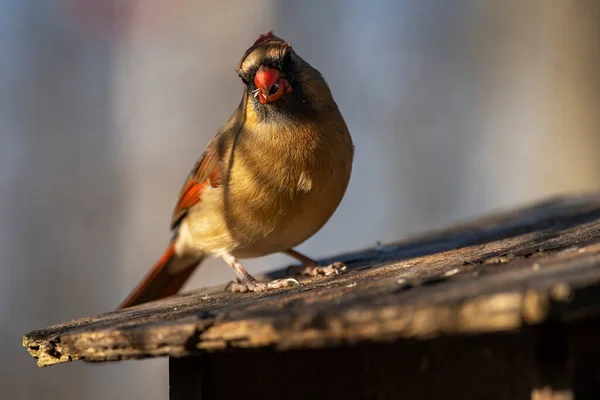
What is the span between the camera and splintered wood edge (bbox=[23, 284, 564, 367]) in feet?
3.83

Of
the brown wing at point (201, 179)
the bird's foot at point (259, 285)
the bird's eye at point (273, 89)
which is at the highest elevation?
the bird's eye at point (273, 89)

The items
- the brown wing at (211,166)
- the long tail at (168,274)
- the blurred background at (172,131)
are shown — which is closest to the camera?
the brown wing at (211,166)

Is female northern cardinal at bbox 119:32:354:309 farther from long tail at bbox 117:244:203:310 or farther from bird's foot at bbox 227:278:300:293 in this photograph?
long tail at bbox 117:244:203:310

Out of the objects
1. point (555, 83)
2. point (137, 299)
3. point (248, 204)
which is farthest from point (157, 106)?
point (248, 204)

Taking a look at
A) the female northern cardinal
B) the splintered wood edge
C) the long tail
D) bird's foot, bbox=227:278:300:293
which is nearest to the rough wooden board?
the splintered wood edge

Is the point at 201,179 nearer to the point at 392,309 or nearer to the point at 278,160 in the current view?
the point at 278,160

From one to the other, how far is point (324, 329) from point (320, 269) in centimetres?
140

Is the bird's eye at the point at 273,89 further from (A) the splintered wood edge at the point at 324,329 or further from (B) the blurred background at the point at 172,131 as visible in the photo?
(B) the blurred background at the point at 172,131

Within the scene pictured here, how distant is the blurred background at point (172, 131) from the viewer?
6461 millimetres

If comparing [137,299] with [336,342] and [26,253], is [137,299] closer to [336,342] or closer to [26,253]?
[336,342]

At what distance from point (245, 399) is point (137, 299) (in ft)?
4.98

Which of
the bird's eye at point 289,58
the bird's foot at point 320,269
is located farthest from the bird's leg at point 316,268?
the bird's eye at point 289,58

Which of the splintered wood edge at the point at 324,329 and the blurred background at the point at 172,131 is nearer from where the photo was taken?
the splintered wood edge at the point at 324,329

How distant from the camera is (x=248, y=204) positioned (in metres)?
2.76
